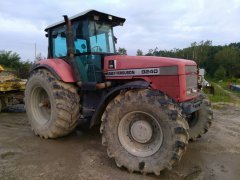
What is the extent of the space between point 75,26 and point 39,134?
2466 millimetres

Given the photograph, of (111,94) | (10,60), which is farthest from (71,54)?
(10,60)

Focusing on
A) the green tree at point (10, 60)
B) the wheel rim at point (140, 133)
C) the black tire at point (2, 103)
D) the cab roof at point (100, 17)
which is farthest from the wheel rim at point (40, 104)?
the green tree at point (10, 60)

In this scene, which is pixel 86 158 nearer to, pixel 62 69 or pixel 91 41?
pixel 62 69

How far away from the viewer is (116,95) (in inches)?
198

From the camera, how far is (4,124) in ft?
25.5

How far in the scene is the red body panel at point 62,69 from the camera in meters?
5.91

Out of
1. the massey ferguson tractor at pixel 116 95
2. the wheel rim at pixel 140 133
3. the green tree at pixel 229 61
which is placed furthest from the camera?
the green tree at pixel 229 61

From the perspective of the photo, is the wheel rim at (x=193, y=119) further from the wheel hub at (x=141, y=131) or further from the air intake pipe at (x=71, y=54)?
the air intake pipe at (x=71, y=54)

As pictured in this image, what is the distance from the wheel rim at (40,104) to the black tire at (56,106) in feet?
0.17

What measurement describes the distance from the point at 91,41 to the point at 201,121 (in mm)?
2809

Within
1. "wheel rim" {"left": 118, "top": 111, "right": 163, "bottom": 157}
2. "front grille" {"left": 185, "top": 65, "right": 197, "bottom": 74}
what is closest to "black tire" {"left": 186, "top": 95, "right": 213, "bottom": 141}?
"front grille" {"left": 185, "top": 65, "right": 197, "bottom": 74}

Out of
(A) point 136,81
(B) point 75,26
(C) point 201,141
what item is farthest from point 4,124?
(C) point 201,141

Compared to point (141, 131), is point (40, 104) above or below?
above

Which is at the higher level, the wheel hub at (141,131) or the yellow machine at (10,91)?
the yellow machine at (10,91)
